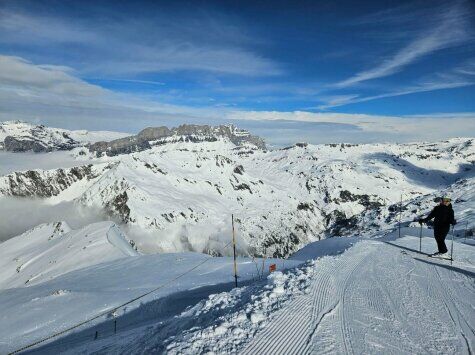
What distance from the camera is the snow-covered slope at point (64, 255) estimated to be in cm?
4631

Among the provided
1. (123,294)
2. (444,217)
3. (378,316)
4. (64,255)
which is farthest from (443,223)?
(64,255)

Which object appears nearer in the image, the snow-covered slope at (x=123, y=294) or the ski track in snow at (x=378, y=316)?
the ski track in snow at (x=378, y=316)

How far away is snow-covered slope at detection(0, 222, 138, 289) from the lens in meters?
46.3

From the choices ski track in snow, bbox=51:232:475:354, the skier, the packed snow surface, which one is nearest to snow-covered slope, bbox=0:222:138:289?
the packed snow surface

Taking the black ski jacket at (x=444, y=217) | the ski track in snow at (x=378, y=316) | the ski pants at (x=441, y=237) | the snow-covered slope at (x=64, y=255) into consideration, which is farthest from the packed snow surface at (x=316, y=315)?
the snow-covered slope at (x=64, y=255)

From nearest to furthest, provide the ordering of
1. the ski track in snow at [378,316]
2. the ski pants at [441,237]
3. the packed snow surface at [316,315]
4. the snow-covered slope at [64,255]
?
the ski track in snow at [378,316], the packed snow surface at [316,315], the ski pants at [441,237], the snow-covered slope at [64,255]

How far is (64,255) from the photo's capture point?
53.8 metres

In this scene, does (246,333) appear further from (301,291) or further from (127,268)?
(127,268)

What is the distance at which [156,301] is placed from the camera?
1639 cm

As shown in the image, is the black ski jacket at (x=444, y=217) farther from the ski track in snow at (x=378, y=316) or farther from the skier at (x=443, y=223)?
the ski track in snow at (x=378, y=316)

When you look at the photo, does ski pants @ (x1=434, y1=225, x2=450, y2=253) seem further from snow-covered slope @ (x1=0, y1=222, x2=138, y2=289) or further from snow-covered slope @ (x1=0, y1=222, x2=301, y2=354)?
snow-covered slope @ (x1=0, y1=222, x2=138, y2=289)

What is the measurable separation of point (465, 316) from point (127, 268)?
22860 millimetres

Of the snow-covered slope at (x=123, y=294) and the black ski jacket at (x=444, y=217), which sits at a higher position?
the black ski jacket at (x=444, y=217)

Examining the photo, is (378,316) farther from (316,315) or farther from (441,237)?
(441,237)
